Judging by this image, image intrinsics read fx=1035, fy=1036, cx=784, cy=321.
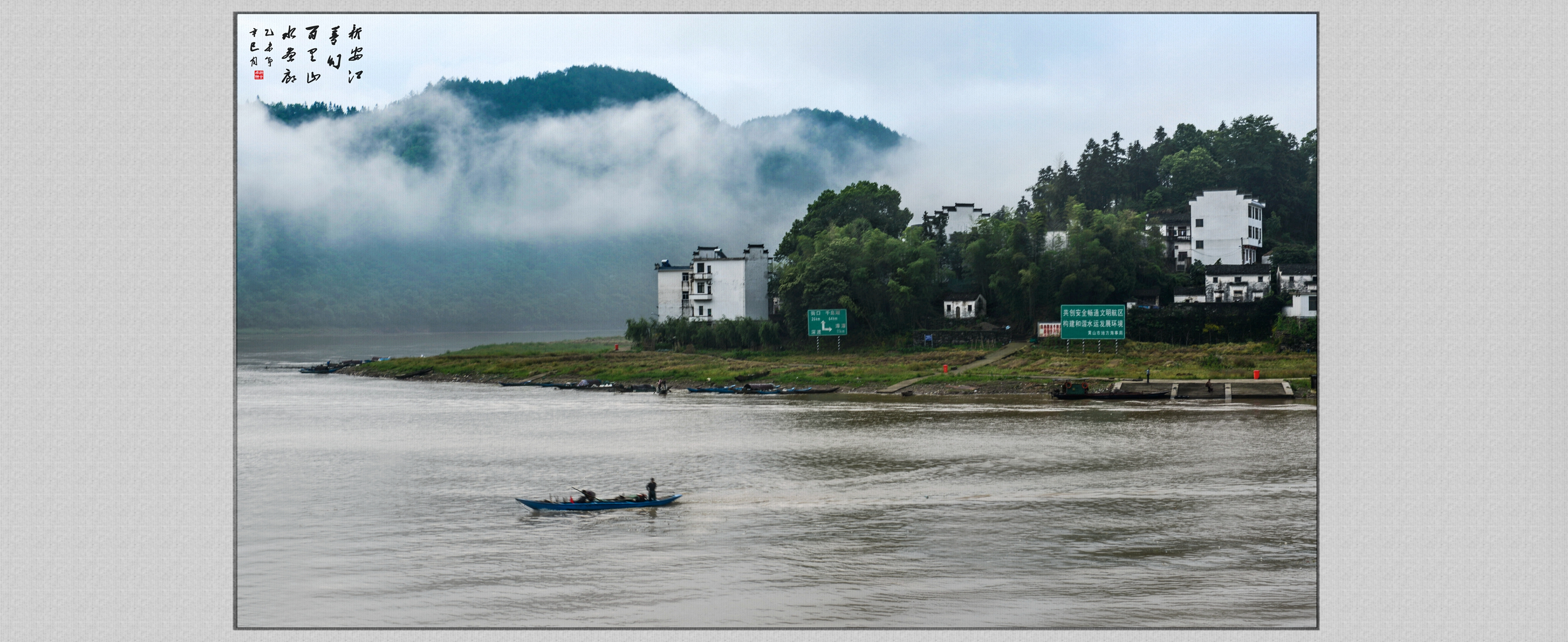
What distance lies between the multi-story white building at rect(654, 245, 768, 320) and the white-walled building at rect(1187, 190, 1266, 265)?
51.7 ft

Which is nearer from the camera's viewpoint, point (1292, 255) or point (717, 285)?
point (1292, 255)

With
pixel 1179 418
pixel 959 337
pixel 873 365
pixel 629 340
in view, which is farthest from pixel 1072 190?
pixel 1179 418

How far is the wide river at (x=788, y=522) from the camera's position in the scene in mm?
9000

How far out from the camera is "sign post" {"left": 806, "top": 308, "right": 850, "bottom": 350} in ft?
115

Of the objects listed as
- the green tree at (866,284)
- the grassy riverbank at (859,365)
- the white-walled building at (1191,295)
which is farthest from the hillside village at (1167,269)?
the grassy riverbank at (859,365)

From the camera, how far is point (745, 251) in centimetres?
3856

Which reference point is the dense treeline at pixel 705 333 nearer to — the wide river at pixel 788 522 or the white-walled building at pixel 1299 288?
the wide river at pixel 788 522

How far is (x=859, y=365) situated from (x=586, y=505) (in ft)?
68.9

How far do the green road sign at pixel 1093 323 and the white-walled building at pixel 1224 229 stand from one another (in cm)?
800

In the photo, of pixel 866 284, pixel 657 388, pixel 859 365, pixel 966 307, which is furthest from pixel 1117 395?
pixel 657 388

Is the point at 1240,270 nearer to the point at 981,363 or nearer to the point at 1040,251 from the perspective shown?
the point at 1040,251

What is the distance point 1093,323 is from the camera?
30906 millimetres
